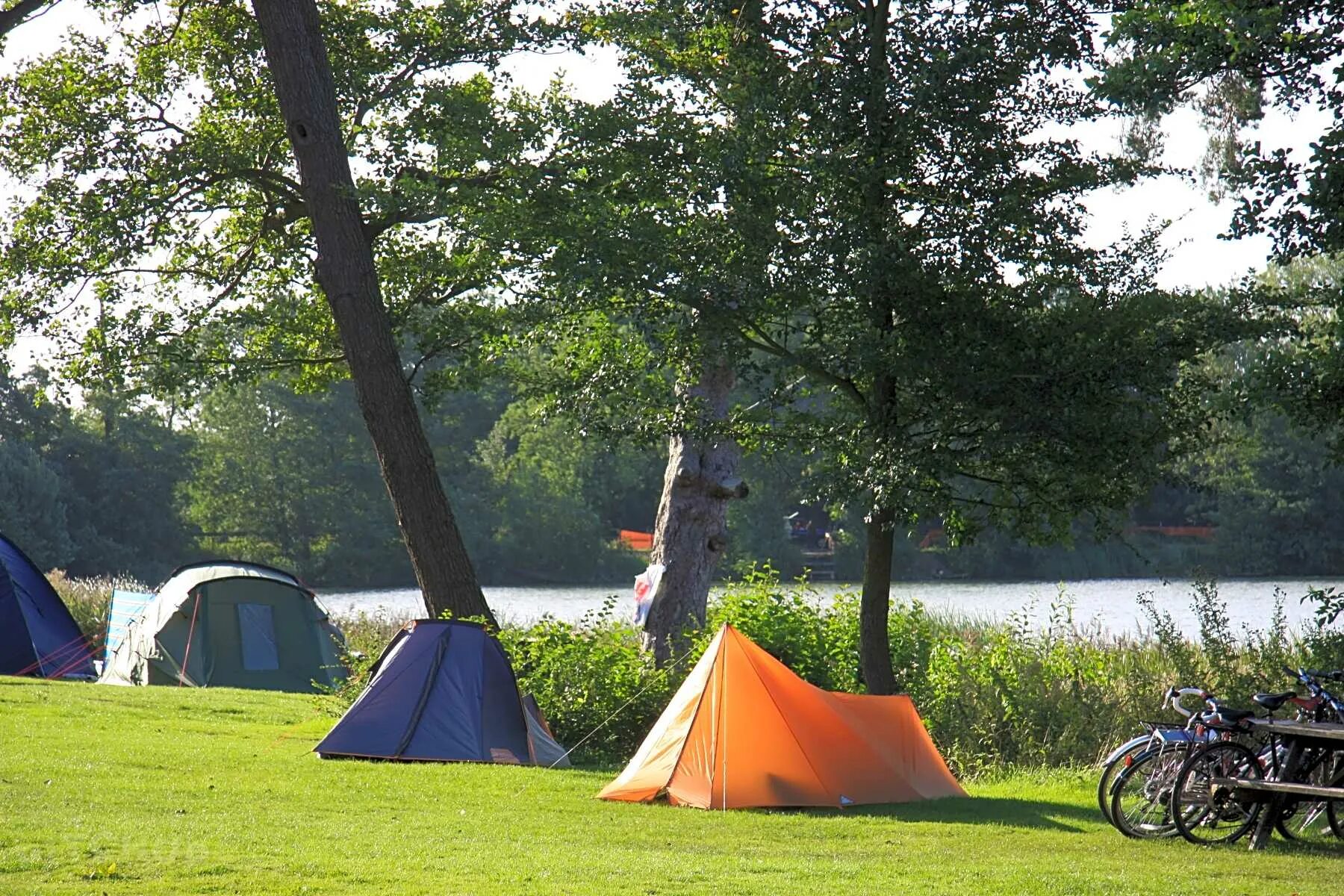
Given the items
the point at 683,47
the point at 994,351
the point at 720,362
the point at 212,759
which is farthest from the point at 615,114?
the point at 212,759

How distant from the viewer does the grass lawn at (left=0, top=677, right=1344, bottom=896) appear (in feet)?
19.3

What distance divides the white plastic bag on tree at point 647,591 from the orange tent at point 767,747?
4.08 m

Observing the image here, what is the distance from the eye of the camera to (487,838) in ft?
23.4

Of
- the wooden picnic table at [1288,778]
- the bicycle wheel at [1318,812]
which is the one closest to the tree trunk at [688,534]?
the bicycle wheel at [1318,812]

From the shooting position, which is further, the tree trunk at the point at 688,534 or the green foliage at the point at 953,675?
the tree trunk at the point at 688,534

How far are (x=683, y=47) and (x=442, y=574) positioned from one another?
5.31 metres

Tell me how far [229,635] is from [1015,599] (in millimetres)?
20395

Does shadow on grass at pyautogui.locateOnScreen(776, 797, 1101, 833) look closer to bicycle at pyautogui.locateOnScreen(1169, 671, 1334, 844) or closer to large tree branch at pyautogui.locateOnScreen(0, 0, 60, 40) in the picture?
bicycle at pyautogui.locateOnScreen(1169, 671, 1334, 844)

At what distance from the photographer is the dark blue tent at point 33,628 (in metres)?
17.0

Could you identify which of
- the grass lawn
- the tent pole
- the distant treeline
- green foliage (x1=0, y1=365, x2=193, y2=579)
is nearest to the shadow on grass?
the grass lawn

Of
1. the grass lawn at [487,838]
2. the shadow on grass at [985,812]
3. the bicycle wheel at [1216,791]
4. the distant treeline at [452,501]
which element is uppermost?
the distant treeline at [452,501]

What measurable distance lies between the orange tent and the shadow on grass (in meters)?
0.11

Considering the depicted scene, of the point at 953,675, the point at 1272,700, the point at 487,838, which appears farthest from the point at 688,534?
the point at 1272,700

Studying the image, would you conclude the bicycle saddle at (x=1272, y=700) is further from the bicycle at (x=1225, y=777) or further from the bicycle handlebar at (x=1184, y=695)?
the bicycle handlebar at (x=1184, y=695)
